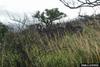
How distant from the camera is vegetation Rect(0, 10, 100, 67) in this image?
7727mm

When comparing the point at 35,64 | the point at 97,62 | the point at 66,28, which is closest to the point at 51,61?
the point at 35,64

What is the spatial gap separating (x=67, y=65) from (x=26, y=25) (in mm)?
2497

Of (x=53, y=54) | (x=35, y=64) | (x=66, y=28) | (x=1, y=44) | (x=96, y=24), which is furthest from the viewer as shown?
(x=66, y=28)

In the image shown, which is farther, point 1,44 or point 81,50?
point 1,44

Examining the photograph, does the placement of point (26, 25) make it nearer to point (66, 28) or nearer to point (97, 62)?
point (97, 62)

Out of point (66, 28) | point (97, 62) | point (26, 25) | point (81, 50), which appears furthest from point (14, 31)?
point (66, 28)

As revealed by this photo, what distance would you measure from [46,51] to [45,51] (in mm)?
30

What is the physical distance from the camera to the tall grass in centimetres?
773

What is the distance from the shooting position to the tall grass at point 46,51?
304 inches

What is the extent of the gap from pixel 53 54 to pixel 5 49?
1.24 metres

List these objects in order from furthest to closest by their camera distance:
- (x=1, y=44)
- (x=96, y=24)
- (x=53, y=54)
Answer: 1. (x=96, y=24)
2. (x=1, y=44)
3. (x=53, y=54)

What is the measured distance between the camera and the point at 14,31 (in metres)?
9.47

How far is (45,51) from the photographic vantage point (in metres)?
8.99

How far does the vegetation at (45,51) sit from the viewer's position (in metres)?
7.73
